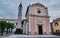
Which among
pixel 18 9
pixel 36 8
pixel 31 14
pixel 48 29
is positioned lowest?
pixel 48 29

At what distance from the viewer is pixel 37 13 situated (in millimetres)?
22938

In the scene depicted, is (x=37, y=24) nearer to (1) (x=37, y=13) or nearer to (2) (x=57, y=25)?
(1) (x=37, y=13)

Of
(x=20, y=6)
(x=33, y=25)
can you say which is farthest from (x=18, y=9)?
(x=33, y=25)

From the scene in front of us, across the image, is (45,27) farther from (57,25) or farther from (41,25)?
(57,25)

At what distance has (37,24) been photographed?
21.9 m

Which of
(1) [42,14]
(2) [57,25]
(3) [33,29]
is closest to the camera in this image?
(3) [33,29]

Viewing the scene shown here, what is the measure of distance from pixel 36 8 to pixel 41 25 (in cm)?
432

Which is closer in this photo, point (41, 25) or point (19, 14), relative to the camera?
point (41, 25)

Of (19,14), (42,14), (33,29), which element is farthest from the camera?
(19,14)

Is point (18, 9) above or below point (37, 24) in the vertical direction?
above

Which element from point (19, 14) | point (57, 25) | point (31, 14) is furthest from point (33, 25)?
point (19, 14)

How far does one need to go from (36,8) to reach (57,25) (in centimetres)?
1109

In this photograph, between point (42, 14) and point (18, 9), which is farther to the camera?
point (18, 9)

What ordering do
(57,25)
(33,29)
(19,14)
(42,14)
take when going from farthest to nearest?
(19,14) → (57,25) → (42,14) → (33,29)
